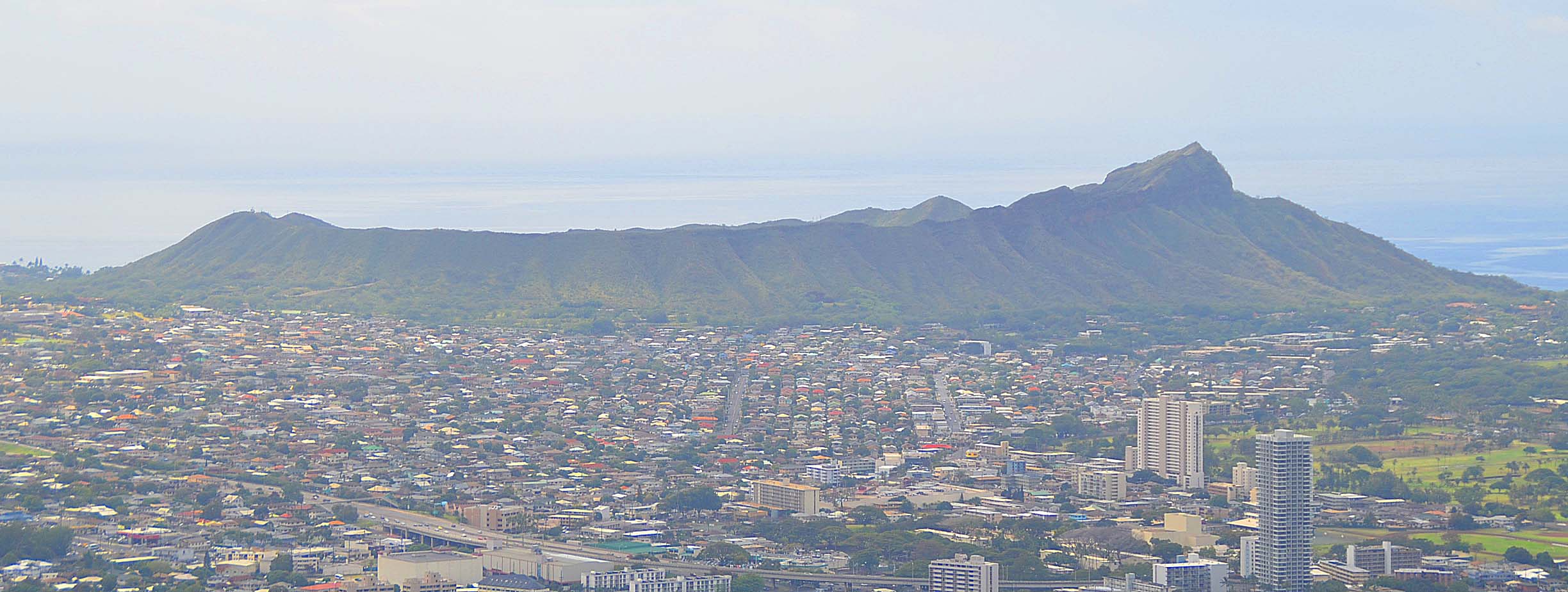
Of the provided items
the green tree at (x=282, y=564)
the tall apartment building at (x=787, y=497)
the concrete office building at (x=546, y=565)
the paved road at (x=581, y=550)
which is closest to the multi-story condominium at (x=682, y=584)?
the paved road at (x=581, y=550)

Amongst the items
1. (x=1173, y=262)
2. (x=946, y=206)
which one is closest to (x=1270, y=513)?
(x=1173, y=262)

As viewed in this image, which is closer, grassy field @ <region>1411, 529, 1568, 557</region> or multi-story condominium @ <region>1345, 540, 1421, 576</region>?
multi-story condominium @ <region>1345, 540, 1421, 576</region>

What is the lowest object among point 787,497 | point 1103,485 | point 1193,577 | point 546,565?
point 546,565

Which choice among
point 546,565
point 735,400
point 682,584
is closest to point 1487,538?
point 682,584

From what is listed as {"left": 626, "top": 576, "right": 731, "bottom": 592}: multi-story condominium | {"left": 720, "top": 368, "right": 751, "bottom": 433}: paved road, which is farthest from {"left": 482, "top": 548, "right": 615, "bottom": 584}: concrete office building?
{"left": 720, "top": 368, "right": 751, "bottom": 433}: paved road

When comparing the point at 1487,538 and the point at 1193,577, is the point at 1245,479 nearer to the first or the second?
the point at 1487,538

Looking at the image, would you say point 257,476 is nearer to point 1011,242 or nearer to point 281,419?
point 281,419

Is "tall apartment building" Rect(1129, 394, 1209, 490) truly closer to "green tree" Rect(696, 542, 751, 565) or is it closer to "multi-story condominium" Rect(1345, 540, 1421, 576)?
"multi-story condominium" Rect(1345, 540, 1421, 576)

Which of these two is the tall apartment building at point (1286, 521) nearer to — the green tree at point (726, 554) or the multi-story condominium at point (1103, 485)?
the green tree at point (726, 554)
